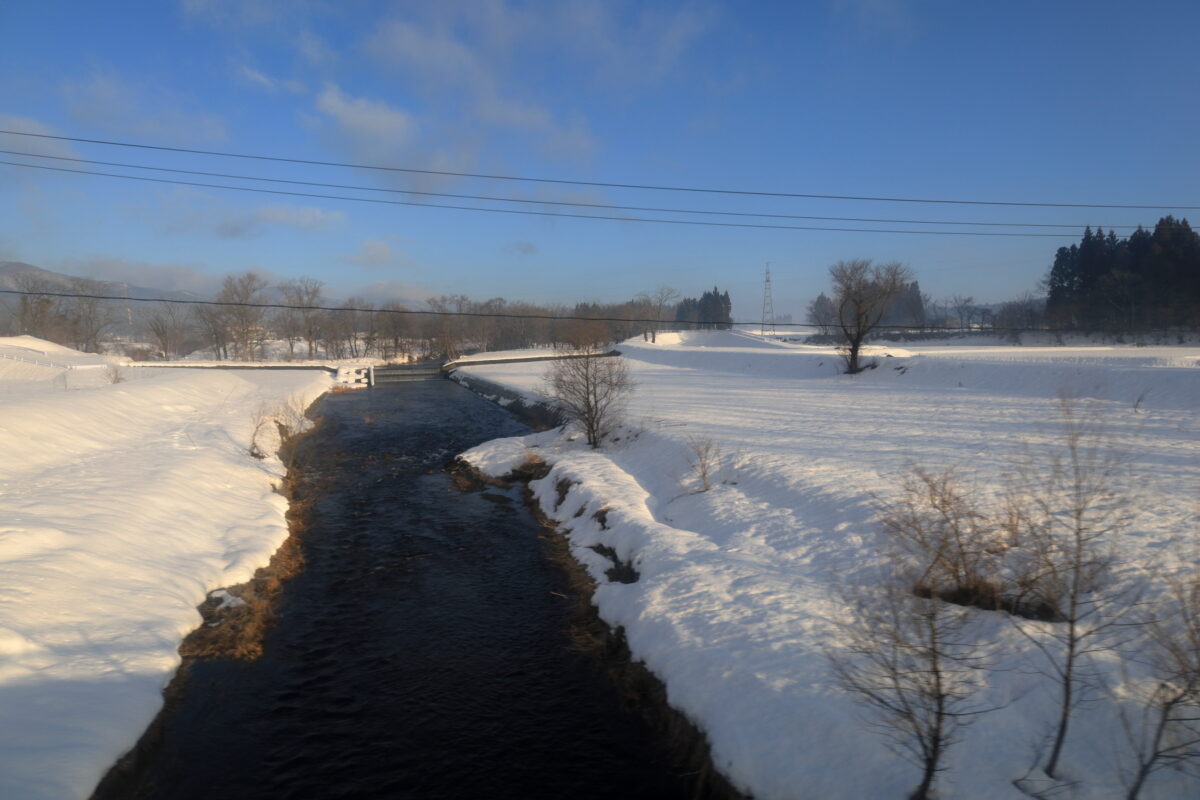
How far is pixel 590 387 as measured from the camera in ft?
74.5

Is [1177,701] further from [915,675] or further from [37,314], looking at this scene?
[37,314]

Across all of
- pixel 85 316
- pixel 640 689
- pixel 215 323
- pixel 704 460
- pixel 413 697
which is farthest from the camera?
pixel 215 323

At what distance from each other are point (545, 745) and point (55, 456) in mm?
17364

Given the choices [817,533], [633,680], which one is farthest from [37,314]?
[817,533]

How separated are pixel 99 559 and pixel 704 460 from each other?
1304cm

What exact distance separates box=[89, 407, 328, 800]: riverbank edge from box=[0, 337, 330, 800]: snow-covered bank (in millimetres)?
158

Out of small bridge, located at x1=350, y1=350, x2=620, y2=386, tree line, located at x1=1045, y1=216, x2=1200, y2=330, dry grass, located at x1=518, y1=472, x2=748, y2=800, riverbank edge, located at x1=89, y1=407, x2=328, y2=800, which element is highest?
tree line, located at x1=1045, y1=216, x2=1200, y2=330

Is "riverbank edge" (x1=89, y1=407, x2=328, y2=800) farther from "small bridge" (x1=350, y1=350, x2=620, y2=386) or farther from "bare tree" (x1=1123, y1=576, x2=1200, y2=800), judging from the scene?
"small bridge" (x1=350, y1=350, x2=620, y2=386)

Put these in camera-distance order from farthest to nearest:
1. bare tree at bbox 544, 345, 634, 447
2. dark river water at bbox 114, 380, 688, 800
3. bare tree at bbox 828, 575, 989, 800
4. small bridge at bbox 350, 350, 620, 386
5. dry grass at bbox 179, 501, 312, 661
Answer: small bridge at bbox 350, 350, 620, 386 < bare tree at bbox 544, 345, 634, 447 < dry grass at bbox 179, 501, 312, 661 < dark river water at bbox 114, 380, 688, 800 < bare tree at bbox 828, 575, 989, 800

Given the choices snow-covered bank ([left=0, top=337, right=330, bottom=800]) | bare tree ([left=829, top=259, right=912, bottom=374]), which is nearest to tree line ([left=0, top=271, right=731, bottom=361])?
bare tree ([left=829, top=259, right=912, bottom=374])

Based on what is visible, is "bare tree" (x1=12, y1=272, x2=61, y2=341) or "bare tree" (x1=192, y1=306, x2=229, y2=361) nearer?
"bare tree" (x1=12, y1=272, x2=61, y2=341)

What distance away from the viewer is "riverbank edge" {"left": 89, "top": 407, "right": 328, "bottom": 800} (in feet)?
21.8

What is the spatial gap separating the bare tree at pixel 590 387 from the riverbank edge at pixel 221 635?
1030cm

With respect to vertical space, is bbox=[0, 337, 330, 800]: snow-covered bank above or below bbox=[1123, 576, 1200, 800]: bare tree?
below
